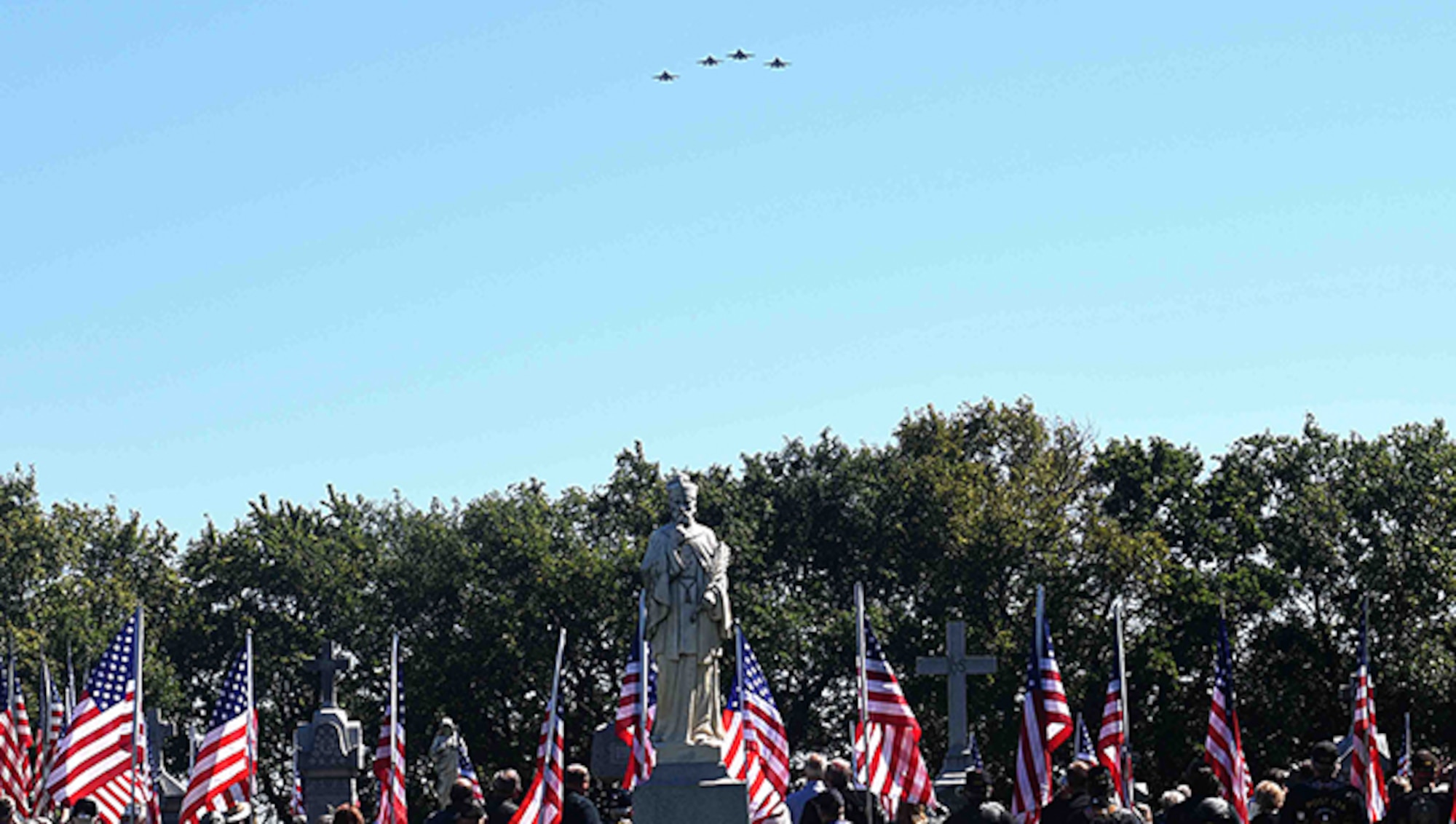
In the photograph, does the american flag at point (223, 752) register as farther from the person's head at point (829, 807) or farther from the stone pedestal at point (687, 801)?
the person's head at point (829, 807)

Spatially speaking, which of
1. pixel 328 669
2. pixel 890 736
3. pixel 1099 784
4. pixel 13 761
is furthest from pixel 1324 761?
pixel 328 669

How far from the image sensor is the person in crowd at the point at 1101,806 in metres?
12.4

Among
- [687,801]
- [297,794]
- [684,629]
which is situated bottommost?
[687,801]

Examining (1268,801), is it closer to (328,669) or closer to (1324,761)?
(1324,761)

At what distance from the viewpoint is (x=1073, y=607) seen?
50688mm

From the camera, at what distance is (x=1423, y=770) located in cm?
1473

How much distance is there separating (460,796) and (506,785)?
4.42ft

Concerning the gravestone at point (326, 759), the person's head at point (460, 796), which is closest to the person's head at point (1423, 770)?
the person's head at point (460, 796)

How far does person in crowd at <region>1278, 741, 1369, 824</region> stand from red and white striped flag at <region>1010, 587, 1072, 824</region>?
350 centimetres

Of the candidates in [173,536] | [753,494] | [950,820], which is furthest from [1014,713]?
[950,820]

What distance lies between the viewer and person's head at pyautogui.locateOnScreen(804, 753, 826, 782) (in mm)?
19125

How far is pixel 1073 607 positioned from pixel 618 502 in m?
14.5

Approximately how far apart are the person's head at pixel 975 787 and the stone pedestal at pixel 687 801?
4.57m

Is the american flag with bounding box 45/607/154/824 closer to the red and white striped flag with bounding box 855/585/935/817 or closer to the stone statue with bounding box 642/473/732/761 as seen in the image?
the stone statue with bounding box 642/473/732/761
